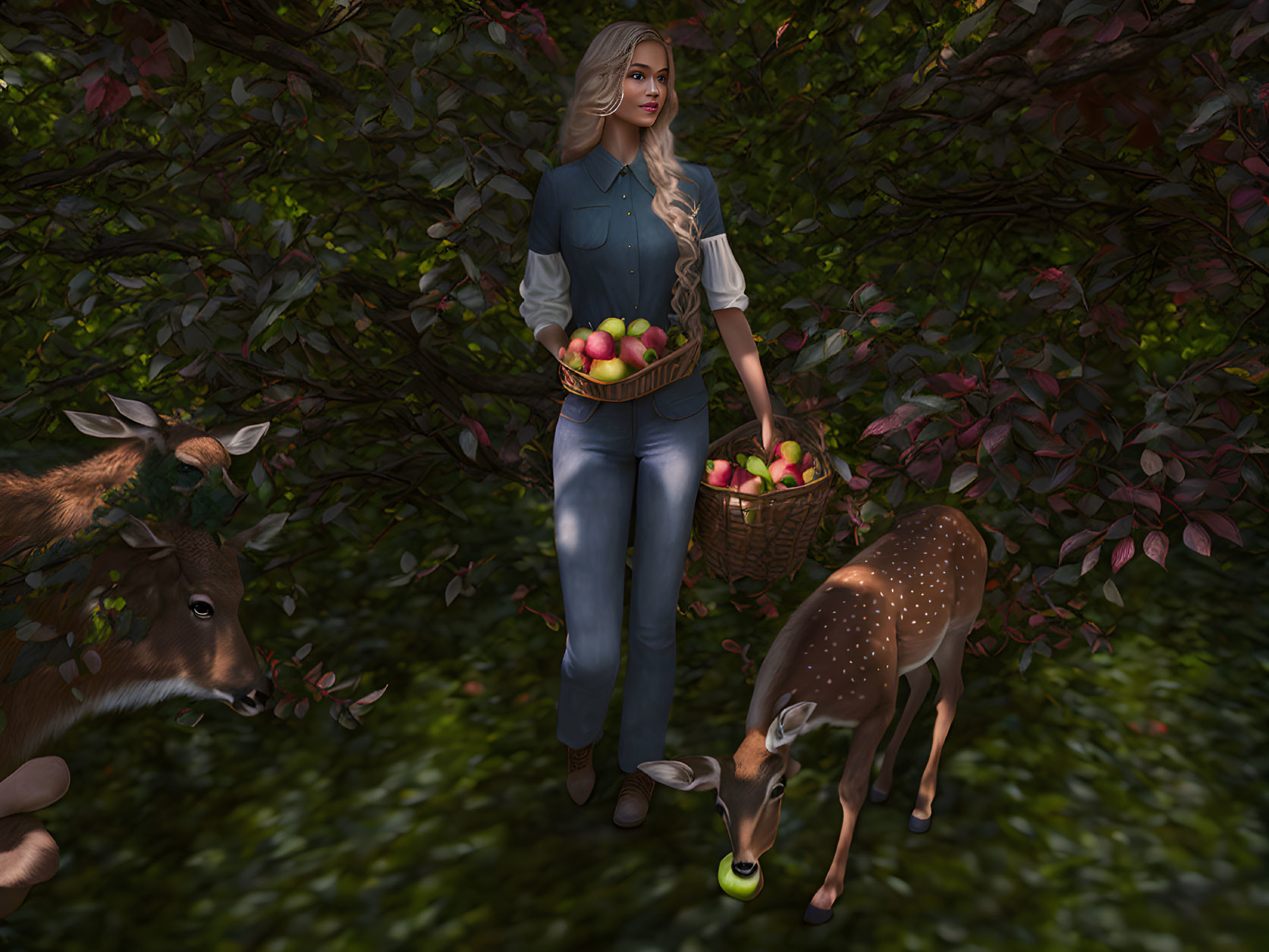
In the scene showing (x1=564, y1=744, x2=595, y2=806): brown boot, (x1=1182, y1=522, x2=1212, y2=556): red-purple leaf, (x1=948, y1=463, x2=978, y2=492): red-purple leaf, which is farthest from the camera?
(x1=564, y1=744, x2=595, y2=806): brown boot

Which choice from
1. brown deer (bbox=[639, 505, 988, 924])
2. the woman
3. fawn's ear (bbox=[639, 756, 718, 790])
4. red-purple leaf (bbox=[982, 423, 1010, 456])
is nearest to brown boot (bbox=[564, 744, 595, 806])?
the woman

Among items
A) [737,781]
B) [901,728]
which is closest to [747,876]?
[737,781]

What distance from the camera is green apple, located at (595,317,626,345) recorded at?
3223mm

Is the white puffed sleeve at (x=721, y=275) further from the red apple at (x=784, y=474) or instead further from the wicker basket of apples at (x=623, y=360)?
the red apple at (x=784, y=474)

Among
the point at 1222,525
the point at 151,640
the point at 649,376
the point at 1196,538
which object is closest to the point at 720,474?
the point at 649,376

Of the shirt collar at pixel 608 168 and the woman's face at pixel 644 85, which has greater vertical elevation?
the woman's face at pixel 644 85

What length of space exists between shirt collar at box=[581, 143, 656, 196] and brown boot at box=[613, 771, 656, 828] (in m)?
2.23

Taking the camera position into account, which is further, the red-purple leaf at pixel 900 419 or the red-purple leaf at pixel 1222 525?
the red-purple leaf at pixel 900 419

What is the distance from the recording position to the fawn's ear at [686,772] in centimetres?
298

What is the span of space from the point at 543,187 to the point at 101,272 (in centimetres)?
199

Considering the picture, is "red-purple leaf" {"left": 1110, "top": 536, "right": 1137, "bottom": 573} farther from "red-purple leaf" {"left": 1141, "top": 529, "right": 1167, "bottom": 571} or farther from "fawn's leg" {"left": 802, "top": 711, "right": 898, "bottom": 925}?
"fawn's leg" {"left": 802, "top": 711, "right": 898, "bottom": 925}

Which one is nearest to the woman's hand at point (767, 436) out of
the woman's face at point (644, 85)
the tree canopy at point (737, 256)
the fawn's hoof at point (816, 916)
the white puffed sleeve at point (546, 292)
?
the tree canopy at point (737, 256)

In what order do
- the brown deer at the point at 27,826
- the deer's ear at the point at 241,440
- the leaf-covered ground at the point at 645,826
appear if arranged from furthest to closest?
the leaf-covered ground at the point at 645,826 < the deer's ear at the point at 241,440 < the brown deer at the point at 27,826

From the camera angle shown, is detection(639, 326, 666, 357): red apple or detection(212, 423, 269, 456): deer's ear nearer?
detection(212, 423, 269, 456): deer's ear
